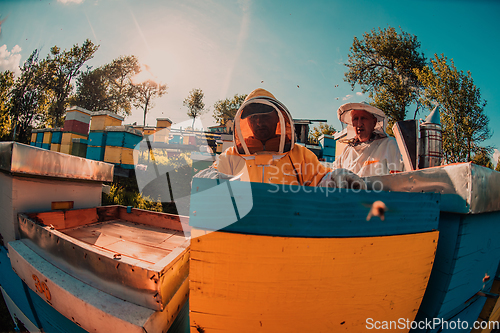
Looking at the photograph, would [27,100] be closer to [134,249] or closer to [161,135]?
[161,135]

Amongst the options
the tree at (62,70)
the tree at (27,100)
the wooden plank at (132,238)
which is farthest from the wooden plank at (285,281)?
the tree at (62,70)

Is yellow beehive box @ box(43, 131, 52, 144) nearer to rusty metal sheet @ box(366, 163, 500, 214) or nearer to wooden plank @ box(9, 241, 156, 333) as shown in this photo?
wooden plank @ box(9, 241, 156, 333)

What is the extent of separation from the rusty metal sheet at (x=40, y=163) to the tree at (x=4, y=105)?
14.2 m

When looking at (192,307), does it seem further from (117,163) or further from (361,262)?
(117,163)

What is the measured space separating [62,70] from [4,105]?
1433cm

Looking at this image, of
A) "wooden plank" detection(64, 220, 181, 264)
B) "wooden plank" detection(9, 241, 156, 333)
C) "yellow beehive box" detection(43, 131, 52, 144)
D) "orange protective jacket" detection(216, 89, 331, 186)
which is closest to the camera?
"wooden plank" detection(9, 241, 156, 333)

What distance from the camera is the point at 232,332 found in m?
0.77

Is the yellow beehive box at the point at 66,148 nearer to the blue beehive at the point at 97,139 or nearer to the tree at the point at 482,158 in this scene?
the blue beehive at the point at 97,139

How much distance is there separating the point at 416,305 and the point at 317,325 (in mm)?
579

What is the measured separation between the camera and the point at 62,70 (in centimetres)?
2259

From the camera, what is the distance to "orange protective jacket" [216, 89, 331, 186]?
66.5 inches

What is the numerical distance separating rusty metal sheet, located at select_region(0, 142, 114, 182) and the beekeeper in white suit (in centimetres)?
338

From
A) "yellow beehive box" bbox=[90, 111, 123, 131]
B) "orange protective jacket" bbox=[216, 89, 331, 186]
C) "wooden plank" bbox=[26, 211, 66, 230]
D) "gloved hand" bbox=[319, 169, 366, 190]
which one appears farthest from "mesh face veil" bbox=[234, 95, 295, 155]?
"yellow beehive box" bbox=[90, 111, 123, 131]

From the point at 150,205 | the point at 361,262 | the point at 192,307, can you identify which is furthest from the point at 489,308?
the point at 150,205
